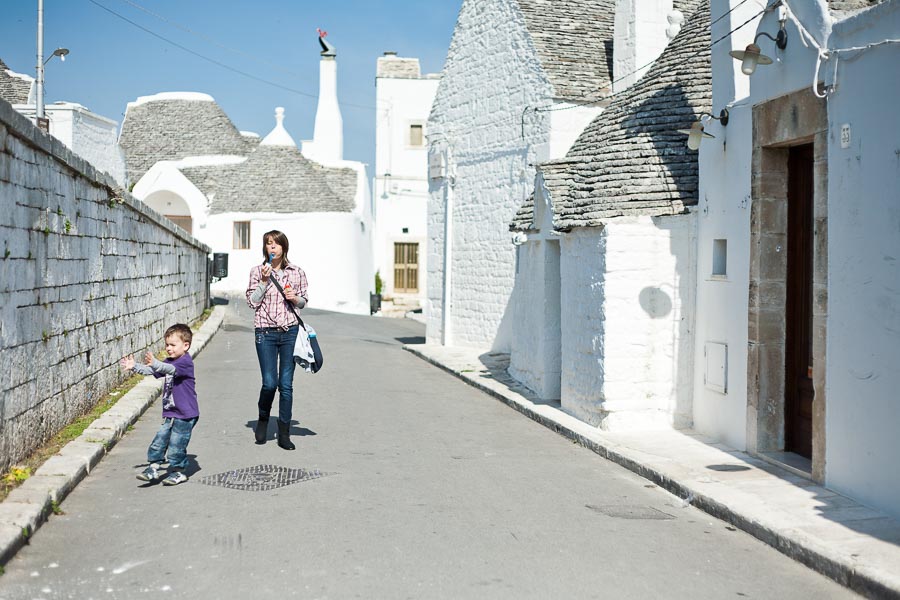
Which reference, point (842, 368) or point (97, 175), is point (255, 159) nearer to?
point (97, 175)

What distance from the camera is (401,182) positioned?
4050 centimetres

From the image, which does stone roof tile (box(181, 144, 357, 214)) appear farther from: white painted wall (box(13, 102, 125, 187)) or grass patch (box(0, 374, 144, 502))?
grass patch (box(0, 374, 144, 502))

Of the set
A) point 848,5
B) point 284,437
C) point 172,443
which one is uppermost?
point 848,5

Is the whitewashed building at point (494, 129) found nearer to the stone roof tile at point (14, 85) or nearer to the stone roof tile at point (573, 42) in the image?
the stone roof tile at point (573, 42)

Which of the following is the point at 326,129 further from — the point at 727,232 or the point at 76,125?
the point at 727,232

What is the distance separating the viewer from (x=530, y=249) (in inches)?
564

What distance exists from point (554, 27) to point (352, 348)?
761 centimetres

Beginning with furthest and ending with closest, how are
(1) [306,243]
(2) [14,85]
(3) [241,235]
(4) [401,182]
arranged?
(4) [401,182] → (3) [241,235] → (1) [306,243] → (2) [14,85]

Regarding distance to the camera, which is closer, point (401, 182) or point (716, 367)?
point (716, 367)

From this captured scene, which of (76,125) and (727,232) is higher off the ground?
(76,125)

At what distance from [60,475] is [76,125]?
23.2 m

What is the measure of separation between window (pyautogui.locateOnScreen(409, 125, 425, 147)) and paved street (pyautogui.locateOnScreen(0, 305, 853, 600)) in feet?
102

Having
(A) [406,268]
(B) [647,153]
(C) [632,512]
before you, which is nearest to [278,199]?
(A) [406,268]

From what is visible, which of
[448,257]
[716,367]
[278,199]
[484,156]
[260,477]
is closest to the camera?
[260,477]
